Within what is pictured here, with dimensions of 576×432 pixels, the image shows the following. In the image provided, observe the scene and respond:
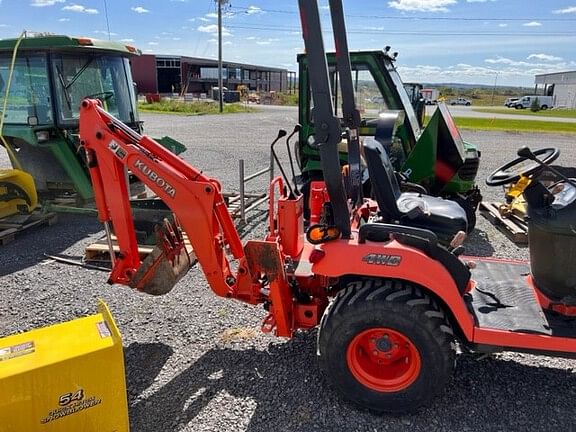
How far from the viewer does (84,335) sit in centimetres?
239

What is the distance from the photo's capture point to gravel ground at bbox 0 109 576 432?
2.75 metres

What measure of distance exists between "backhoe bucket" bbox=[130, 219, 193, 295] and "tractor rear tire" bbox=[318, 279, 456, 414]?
3.86ft

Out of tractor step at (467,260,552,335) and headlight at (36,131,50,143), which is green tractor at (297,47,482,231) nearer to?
tractor step at (467,260,552,335)

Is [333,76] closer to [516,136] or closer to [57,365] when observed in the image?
[57,365]

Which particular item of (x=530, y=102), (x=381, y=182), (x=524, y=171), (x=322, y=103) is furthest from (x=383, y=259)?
(x=530, y=102)

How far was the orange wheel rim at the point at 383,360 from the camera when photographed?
A: 108 inches

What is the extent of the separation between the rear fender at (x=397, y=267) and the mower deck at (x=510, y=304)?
0.71 feet

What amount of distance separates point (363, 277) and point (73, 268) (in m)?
3.39

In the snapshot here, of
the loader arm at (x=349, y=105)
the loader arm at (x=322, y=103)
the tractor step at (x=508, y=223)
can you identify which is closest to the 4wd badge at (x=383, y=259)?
the loader arm at (x=322, y=103)

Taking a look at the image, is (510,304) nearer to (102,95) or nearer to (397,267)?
(397,267)

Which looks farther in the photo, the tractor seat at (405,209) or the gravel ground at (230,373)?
the tractor seat at (405,209)

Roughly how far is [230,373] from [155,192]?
4.22 ft

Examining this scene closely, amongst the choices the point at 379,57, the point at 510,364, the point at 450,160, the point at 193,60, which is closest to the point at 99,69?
the point at 379,57

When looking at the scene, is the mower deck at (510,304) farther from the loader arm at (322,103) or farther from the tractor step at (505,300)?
the loader arm at (322,103)
